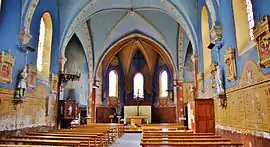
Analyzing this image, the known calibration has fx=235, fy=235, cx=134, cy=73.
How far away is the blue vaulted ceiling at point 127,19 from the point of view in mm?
12703

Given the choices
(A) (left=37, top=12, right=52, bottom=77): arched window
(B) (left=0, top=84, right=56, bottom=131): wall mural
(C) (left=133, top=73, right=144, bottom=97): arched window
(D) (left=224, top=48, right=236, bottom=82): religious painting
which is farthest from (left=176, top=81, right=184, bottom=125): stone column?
(D) (left=224, top=48, right=236, bottom=82): religious painting

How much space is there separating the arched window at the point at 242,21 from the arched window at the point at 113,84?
18467mm

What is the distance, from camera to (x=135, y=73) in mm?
25531

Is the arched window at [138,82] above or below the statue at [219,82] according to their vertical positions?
above

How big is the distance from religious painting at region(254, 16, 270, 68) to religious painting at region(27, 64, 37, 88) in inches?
319

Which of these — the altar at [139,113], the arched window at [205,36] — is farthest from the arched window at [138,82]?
the arched window at [205,36]

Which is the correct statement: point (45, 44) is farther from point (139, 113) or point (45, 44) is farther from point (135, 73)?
point (135, 73)

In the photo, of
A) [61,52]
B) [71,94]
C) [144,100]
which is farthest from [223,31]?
[144,100]

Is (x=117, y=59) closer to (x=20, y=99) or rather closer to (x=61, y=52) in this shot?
(x=61, y=52)

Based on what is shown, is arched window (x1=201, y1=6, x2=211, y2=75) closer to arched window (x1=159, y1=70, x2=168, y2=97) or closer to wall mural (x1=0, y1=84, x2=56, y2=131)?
wall mural (x1=0, y1=84, x2=56, y2=131)

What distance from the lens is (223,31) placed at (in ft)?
26.4

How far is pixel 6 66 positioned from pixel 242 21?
757 centimetres

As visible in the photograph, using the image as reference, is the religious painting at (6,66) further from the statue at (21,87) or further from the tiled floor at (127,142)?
the tiled floor at (127,142)

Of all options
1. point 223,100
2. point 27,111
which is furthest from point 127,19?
point 223,100
